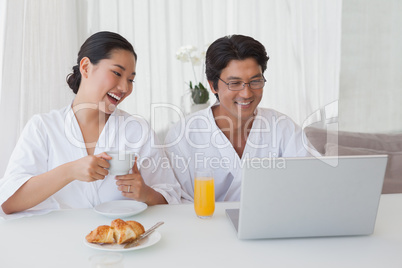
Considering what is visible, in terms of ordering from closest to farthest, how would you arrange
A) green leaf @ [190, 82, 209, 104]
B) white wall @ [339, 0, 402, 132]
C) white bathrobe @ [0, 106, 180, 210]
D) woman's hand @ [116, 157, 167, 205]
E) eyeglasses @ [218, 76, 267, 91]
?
woman's hand @ [116, 157, 167, 205], white bathrobe @ [0, 106, 180, 210], eyeglasses @ [218, 76, 267, 91], green leaf @ [190, 82, 209, 104], white wall @ [339, 0, 402, 132]

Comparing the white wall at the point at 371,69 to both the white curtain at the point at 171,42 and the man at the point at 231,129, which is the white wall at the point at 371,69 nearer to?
the white curtain at the point at 171,42

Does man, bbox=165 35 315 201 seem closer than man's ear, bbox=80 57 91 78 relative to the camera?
No

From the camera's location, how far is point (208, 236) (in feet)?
3.67

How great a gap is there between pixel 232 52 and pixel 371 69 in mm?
1926

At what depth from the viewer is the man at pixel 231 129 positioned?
1782 millimetres

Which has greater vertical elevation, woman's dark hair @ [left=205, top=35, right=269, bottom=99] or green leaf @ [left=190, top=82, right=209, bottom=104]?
woman's dark hair @ [left=205, top=35, right=269, bottom=99]

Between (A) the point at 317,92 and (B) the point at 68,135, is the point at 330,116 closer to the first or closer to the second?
(A) the point at 317,92

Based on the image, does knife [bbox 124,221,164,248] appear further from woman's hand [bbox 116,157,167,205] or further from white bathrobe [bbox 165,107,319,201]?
white bathrobe [bbox 165,107,319,201]

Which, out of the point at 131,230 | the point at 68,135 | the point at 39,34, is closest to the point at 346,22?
the point at 39,34

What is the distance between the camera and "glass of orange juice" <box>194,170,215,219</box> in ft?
4.17

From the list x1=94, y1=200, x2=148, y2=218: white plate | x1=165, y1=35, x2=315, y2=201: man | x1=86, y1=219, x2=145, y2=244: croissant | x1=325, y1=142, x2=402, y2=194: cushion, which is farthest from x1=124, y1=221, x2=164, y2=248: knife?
x1=325, y1=142, x2=402, y2=194: cushion

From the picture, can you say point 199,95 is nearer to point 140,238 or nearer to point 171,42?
point 171,42

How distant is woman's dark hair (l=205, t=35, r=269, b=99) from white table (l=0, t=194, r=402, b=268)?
2.56 ft

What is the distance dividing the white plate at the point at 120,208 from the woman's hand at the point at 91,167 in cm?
12
